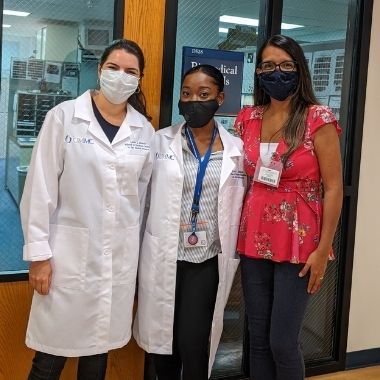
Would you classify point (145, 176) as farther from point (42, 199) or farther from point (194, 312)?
point (194, 312)

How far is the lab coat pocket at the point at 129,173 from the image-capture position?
72.2 inches

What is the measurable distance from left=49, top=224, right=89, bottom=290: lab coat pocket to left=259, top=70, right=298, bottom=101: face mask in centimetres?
83

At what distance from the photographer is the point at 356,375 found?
113 inches

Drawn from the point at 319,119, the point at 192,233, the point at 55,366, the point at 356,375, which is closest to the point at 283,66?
the point at 319,119

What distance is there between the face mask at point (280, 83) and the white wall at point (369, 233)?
3.43ft

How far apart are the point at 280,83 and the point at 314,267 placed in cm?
67

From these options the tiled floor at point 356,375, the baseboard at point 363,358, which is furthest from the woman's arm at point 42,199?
the baseboard at point 363,358

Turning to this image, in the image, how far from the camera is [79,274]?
1801 mm

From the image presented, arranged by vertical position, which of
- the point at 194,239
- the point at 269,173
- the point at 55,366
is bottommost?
the point at 55,366

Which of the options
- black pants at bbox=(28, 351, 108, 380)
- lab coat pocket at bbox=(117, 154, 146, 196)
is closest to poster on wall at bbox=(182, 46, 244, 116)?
lab coat pocket at bbox=(117, 154, 146, 196)

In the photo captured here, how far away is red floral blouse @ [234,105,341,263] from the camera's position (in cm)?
188

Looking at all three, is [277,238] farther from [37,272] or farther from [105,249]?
[37,272]

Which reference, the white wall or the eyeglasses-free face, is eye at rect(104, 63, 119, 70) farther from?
the white wall

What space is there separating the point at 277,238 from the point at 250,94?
88cm
